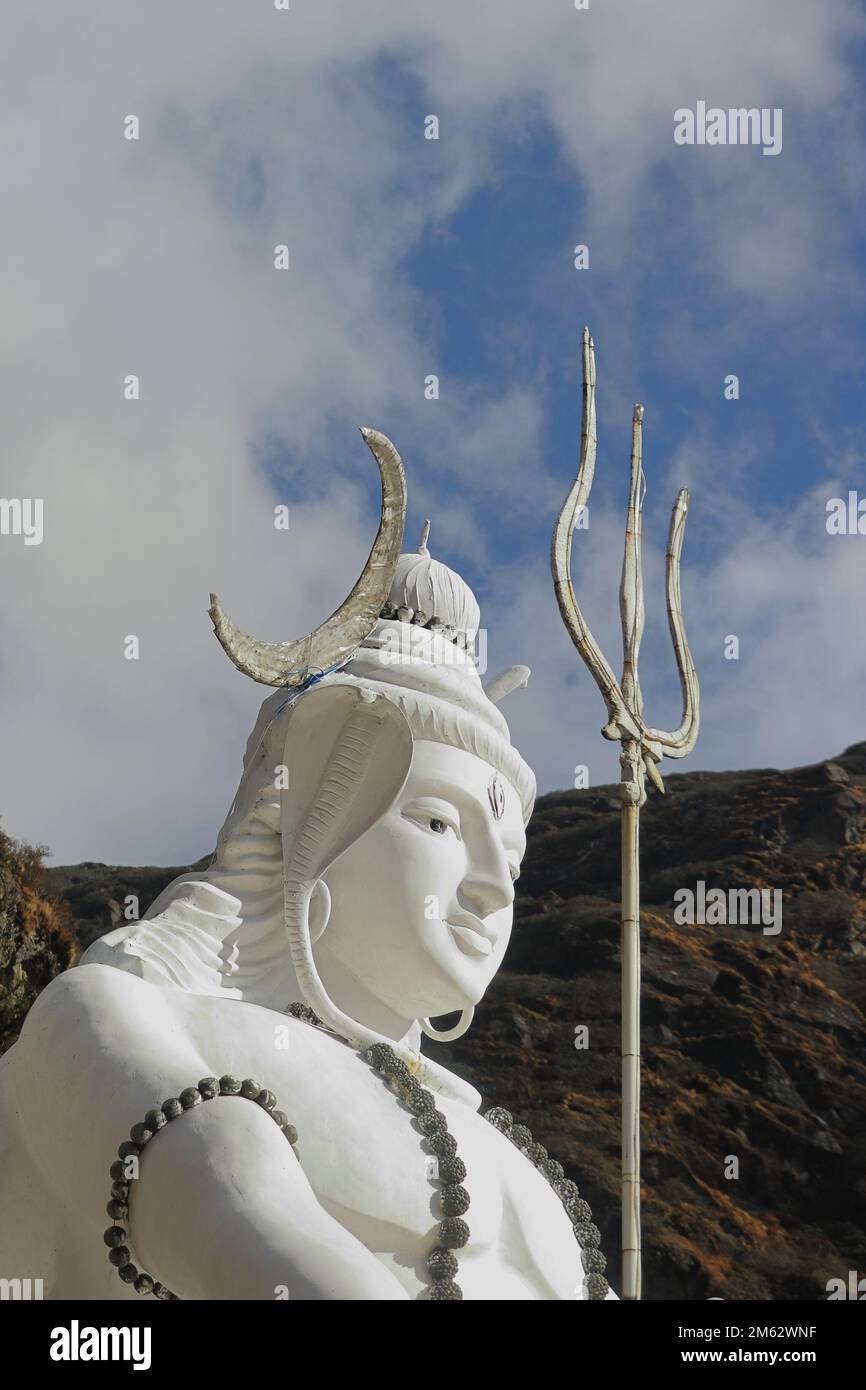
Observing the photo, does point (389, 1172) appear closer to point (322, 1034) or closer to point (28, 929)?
point (322, 1034)

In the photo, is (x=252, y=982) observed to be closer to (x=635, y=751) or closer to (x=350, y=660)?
(x=350, y=660)

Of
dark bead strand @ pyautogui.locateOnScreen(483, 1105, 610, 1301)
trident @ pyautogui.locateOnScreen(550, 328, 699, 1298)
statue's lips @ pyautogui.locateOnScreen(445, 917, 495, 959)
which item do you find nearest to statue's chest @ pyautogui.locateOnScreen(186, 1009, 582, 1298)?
dark bead strand @ pyautogui.locateOnScreen(483, 1105, 610, 1301)

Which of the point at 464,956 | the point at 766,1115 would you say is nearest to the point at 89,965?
the point at 464,956


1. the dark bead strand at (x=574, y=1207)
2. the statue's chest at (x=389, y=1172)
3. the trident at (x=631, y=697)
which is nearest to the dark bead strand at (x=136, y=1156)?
the statue's chest at (x=389, y=1172)

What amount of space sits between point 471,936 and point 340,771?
642 mm

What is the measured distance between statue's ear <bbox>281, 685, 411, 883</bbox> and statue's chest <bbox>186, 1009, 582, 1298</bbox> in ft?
1.97

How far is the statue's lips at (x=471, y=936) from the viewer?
564cm

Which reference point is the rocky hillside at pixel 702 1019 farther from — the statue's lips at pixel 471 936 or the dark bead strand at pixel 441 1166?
the dark bead strand at pixel 441 1166

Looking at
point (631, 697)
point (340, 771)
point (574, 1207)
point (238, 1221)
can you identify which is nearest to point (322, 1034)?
point (340, 771)

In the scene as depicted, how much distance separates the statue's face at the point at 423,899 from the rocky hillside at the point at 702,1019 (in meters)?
10.3

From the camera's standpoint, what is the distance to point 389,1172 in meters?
4.89

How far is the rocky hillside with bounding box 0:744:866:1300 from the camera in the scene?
17.6m

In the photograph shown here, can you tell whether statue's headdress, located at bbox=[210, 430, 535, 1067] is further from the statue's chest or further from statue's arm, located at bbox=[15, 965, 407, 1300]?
statue's arm, located at bbox=[15, 965, 407, 1300]
